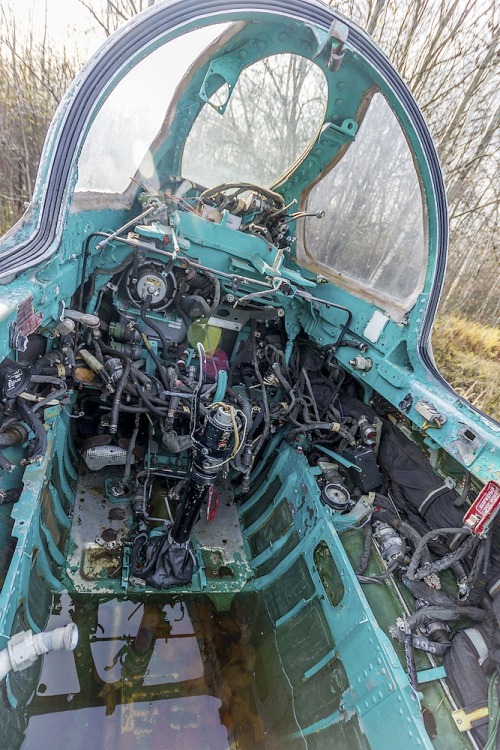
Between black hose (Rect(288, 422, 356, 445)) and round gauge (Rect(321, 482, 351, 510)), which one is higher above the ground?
black hose (Rect(288, 422, 356, 445))

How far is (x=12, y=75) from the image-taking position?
5613 mm

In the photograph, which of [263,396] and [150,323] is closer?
[150,323]

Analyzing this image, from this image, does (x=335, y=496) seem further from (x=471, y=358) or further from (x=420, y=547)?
(x=471, y=358)

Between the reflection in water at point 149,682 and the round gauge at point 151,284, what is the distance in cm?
198

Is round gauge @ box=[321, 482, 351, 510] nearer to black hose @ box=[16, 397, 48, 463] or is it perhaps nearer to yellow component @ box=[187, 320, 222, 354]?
yellow component @ box=[187, 320, 222, 354]

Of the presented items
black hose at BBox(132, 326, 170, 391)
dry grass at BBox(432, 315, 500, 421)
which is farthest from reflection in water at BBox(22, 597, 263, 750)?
dry grass at BBox(432, 315, 500, 421)

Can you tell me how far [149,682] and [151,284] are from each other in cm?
240

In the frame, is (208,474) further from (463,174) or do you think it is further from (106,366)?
(463,174)

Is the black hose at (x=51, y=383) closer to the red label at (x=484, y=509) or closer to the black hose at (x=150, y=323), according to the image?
the black hose at (x=150, y=323)

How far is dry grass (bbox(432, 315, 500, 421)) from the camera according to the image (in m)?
6.37

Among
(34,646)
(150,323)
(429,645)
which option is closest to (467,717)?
(429,645)

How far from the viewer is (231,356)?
3.39 metres

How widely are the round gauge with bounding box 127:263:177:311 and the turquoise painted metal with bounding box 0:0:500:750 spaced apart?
0.01m

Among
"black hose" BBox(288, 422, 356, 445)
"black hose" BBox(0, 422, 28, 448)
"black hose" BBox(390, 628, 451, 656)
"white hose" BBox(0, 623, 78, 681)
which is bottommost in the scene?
"white hose" BBox(0, 623, 78, 681)
